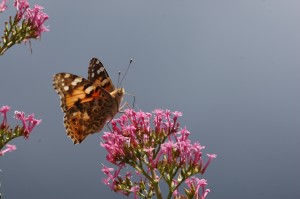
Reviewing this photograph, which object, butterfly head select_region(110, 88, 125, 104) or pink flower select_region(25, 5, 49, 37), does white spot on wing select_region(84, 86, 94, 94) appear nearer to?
butterfly head select_region(110, 88, 125, 104)

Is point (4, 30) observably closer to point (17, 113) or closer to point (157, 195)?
point (17, 113)

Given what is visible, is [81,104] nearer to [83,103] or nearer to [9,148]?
[83,103]

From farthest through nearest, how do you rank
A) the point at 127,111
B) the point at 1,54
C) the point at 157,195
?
1. the point at 1,54
2. the point at 127,111
3. the point at 157,195

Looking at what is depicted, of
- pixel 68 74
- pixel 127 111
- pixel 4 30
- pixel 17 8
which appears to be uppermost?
pixel 17 8

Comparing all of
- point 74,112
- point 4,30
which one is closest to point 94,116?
point 74,112

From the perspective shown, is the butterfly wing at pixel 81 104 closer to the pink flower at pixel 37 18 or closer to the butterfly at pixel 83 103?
the butterfly at pixel 83 103

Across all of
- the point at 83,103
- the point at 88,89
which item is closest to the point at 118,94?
the point at 88,89
